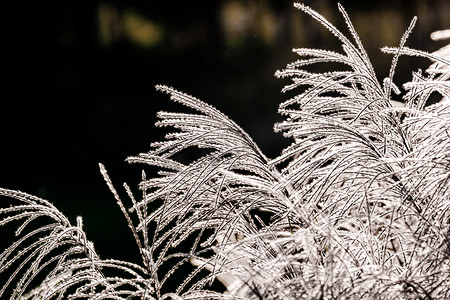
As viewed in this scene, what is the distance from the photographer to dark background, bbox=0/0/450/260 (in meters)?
7.18

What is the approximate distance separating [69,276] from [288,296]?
75 centimetres

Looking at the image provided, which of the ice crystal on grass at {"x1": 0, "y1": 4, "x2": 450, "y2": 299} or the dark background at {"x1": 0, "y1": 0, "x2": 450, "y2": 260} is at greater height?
the dark background at {"x1": 0, "y1": 0, "x2": 450, "y2": 260}

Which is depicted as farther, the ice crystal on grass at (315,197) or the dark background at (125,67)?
the dark background at (125,67)

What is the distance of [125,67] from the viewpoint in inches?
313

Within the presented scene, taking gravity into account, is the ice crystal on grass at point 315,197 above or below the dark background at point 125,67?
below

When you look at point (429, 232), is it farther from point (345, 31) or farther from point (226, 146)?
point (345, 31)

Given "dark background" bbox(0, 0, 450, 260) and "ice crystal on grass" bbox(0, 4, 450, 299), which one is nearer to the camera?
"ice crystal on grass" bbox(0, 4, 450, 299)

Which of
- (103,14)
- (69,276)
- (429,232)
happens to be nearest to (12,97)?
(103,14)

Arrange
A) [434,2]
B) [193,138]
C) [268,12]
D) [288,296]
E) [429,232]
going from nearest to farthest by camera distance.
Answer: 1. [288,296]
2. [429,232]
3. [193,138]
4. [434,2]
5. [268,12]

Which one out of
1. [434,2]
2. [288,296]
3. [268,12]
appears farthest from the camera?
[268,12]

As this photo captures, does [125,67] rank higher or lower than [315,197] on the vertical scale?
higher

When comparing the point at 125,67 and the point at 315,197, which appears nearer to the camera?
the point at 315,197

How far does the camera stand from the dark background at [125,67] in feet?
23.6

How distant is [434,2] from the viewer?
695 centimetres
